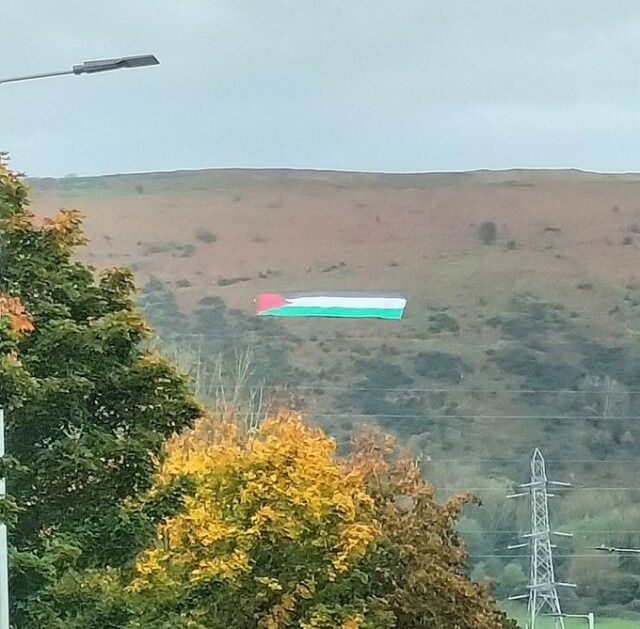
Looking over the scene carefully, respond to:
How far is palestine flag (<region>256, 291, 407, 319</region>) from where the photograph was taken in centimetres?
345

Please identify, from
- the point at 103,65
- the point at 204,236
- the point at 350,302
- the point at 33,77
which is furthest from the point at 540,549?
the point at 33,77

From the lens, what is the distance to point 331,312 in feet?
11.3

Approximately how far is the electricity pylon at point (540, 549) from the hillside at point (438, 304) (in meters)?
0.03

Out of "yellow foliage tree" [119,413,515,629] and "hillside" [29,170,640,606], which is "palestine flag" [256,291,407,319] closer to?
"hillside" [29,170,640,606]

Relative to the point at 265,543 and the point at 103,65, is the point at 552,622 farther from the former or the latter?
the point at 103,65

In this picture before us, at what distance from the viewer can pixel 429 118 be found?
3486 millimetres

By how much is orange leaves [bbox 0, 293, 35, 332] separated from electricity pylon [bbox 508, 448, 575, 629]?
48.6 inches

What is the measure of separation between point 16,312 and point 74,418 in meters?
0.28

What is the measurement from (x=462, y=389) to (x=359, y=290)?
35 cm

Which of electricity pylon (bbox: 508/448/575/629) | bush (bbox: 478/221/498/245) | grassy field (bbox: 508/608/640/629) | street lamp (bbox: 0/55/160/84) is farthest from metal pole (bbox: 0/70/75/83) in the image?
grassy field (bbox: 508/608/640/629)

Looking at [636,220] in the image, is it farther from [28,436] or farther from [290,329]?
[28,436]

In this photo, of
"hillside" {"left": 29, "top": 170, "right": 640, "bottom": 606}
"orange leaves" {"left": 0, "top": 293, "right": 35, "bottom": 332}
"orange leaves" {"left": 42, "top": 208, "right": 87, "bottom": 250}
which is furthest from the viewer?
"hillside" {"left": 29, "top": 170, "right": 640, "bottom": 606}

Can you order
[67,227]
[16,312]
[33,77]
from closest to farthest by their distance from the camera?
[16,312]
[67,227]
[33,77]

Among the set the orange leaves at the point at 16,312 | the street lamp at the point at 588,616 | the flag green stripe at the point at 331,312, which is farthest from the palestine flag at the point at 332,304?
the street lamp at the point at 588,616
